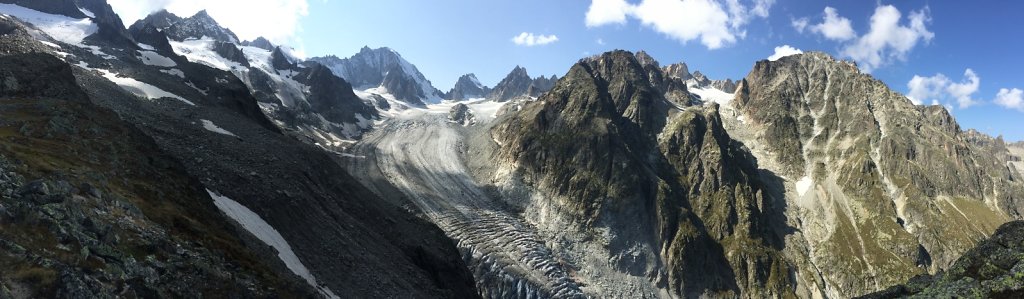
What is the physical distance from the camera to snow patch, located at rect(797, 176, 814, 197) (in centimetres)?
12531

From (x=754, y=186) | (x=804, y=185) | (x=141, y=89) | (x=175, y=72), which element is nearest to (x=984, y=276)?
(x=141, y=89)

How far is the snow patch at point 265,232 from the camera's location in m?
29.7

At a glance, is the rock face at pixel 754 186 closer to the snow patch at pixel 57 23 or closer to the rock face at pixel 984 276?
the rock face at pixel 984 276

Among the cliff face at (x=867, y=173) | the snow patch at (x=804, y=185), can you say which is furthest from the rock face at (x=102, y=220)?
the snow patch at (x=804, y=185)

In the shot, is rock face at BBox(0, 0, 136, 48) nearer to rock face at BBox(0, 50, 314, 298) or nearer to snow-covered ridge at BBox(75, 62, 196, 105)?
snow-covered ridge at BBox(75, 62, 196, 105)

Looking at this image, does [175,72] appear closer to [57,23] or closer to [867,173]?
[57,23]

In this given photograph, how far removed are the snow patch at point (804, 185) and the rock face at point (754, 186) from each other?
2.01 feet

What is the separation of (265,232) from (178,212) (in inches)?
448

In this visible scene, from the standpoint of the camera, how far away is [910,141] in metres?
139

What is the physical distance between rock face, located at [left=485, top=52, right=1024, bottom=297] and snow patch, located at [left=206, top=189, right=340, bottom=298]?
54838mm

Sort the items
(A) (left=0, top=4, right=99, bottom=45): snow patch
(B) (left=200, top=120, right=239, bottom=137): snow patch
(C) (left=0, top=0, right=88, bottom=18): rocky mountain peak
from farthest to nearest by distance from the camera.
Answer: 1. (C) (left=0, top=0, right=88, bottom=18): rocky mountain peak
2. (A) (left=0, top=4, right=99, bottom=45): snow patch
3. (B) (left=200, top=120, right=239, bottom=137): snow patch

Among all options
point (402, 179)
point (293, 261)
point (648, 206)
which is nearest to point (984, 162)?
point (648, 206)

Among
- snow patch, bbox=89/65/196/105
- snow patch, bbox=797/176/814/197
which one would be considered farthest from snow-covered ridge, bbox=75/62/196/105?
snow patch, bbox=797/176/814/197

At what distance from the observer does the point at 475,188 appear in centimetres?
10075
